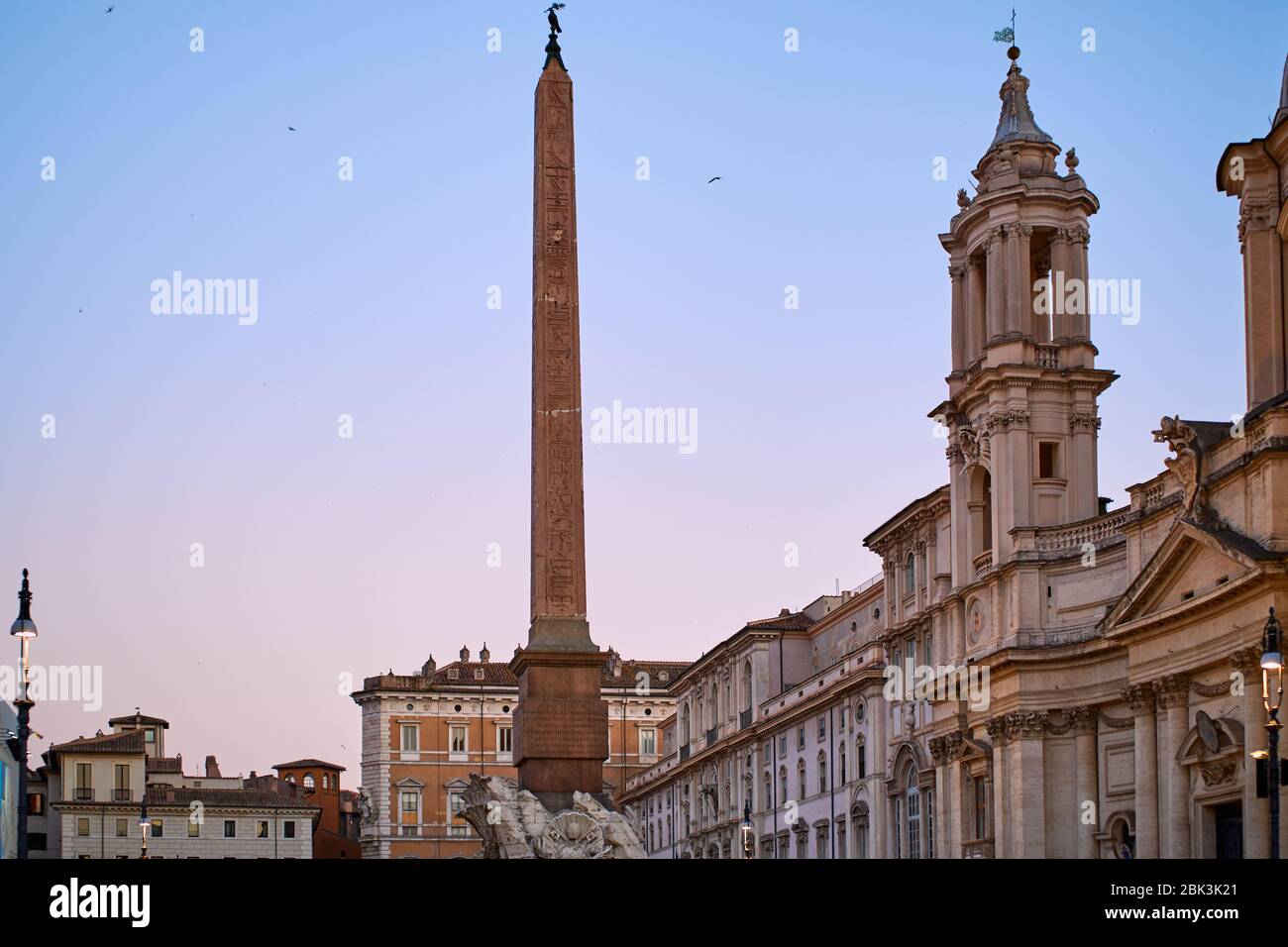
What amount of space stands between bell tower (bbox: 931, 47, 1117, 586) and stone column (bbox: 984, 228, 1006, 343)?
0.04 metres

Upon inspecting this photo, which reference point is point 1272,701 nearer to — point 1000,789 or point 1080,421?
point 1000,789

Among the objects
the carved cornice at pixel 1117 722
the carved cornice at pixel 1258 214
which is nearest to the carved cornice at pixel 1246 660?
the carved cornice at pixel 1117 722

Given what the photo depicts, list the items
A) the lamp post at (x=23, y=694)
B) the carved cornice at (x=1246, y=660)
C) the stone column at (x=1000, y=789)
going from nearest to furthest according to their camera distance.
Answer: the lamp post at (x=23, y=694)
the carved cornice at (x=1246, y=660)
the stone column at (x=1000, y=789)

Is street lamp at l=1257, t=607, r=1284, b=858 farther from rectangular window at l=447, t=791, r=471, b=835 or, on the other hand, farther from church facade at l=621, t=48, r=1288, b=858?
rectangular window at l=447, t=791, r=471, b=835

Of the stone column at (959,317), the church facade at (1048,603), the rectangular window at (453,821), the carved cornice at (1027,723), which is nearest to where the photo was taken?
the church facade at (1048,603)

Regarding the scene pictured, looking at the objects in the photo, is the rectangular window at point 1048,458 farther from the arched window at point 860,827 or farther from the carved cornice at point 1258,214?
the arched window at point 860,827

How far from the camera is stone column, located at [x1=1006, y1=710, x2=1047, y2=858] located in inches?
1930

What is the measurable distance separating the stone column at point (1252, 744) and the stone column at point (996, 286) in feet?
51.2

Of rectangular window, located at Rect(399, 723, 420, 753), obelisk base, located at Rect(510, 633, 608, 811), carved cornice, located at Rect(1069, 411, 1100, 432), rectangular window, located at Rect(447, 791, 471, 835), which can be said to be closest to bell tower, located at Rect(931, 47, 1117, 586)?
carved cornice, located at Rect(1069, 411, 1100, 432)

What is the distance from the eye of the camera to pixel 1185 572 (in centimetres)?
4228

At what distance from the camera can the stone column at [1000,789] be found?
164 ft

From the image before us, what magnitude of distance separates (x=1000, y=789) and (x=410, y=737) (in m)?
62.3

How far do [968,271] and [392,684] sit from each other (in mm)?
60441
